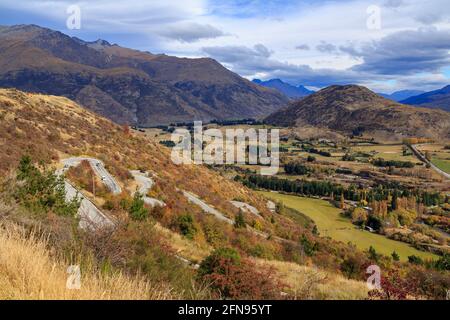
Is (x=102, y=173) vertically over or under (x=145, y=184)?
over

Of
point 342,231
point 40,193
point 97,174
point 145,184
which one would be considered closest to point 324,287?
point 40,193

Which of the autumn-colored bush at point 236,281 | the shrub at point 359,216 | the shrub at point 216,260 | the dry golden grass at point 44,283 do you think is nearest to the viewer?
the dry golden grass at point 44,283

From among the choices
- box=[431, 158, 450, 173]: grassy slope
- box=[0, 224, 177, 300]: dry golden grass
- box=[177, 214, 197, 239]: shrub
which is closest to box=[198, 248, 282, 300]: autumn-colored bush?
box=[0, 224, 177, 300]: dry golden grass

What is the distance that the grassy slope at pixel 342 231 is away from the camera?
7344cm

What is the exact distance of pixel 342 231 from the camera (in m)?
83.6

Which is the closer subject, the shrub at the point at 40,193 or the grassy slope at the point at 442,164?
the shrub at the point at 40,193

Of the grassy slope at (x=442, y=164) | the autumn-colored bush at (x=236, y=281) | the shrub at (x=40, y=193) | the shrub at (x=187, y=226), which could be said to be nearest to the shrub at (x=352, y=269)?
the shrub at (x=187, y=226)

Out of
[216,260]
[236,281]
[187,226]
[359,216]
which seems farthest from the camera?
[359,216]

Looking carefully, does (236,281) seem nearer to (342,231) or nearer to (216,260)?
(216,260)

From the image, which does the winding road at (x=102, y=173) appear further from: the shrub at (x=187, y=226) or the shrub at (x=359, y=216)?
the shrub at (x=359, y=216)

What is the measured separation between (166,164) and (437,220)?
81.5 metres

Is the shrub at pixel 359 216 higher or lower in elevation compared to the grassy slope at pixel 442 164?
lower
